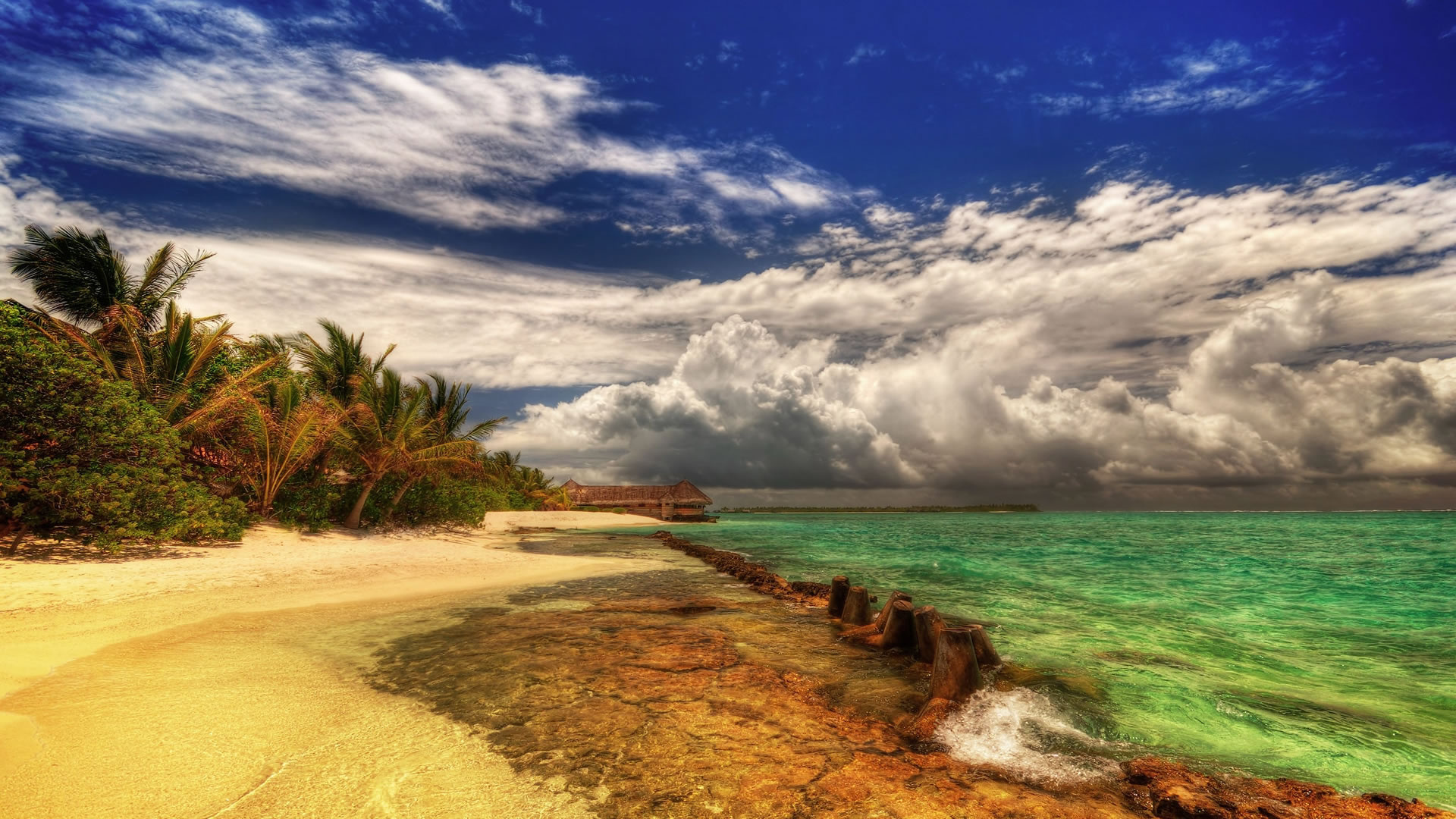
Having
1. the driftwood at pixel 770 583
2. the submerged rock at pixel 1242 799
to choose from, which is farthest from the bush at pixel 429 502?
the submerged rock at pixel 1242 799

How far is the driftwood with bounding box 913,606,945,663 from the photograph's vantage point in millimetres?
7128

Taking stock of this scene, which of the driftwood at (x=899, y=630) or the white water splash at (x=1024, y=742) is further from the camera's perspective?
the driftwood at (x=899, y=630)

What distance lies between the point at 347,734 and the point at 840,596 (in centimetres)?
752

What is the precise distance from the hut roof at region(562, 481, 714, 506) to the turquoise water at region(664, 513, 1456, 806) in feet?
174

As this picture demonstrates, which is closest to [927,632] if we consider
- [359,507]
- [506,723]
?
[506,723]

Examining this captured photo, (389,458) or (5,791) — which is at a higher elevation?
(389,458)

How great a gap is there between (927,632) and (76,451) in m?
15.7

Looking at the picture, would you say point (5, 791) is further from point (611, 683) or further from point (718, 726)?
point (718, 726)

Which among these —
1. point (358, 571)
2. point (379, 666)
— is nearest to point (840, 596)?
point (379, 666)

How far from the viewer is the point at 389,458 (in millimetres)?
21297

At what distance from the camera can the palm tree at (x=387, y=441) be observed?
830 inches

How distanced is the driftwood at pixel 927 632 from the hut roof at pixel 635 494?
6597 cm

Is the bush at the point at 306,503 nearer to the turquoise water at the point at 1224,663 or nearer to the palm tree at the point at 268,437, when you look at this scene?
the palm tree at the point at 268,437

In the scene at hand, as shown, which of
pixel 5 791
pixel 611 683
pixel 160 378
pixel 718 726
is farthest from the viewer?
pixel 160 378
